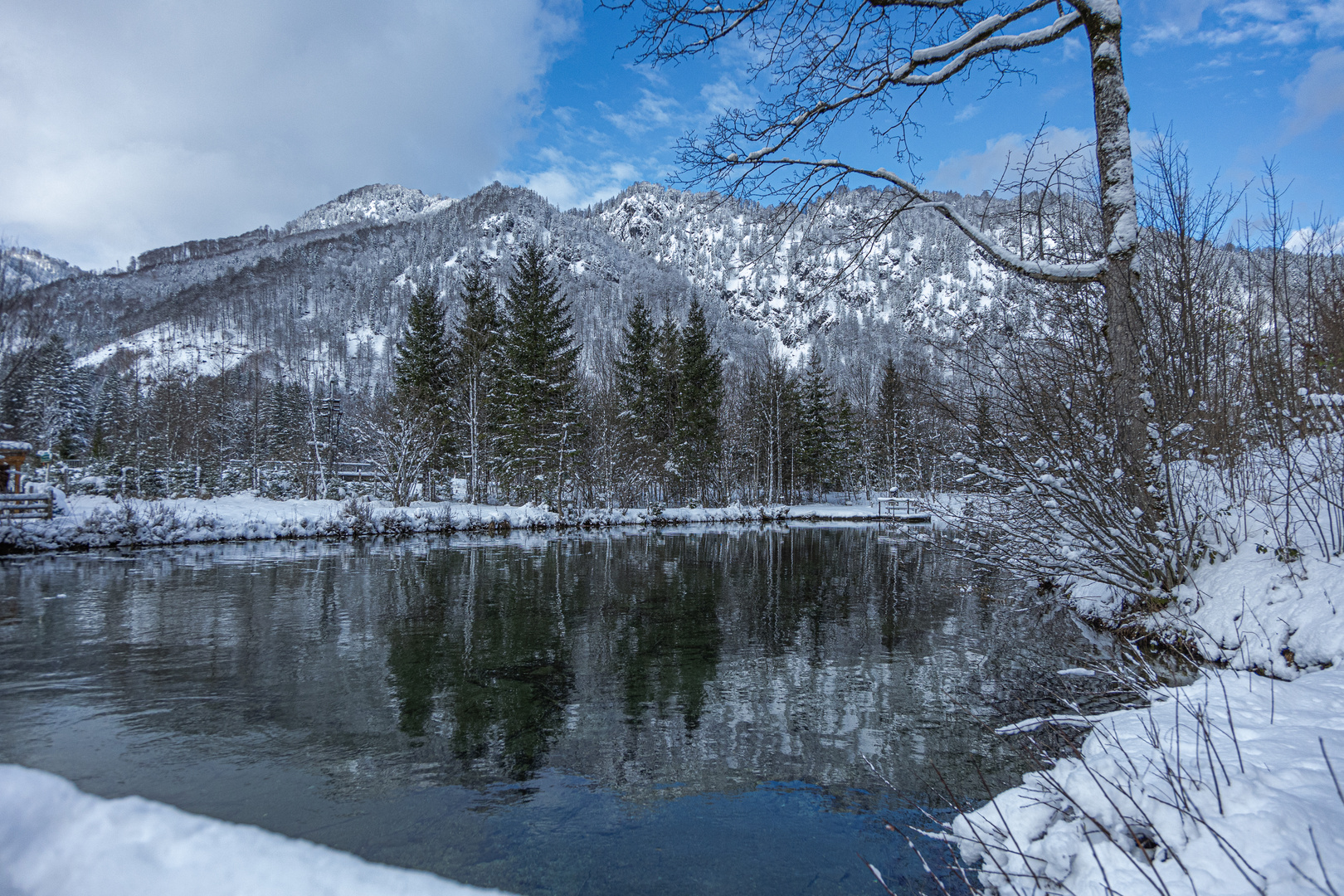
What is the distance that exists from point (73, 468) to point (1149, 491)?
48.3m

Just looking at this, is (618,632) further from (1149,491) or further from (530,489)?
(530,489)

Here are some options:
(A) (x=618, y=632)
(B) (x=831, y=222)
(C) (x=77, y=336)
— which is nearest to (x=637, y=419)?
(A) (x=618, y=632)

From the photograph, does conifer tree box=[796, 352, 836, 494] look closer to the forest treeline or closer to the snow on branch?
the forest treeline

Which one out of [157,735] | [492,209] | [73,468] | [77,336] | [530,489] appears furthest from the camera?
[492,209]

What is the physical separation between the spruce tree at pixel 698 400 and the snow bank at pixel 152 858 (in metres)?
34.9

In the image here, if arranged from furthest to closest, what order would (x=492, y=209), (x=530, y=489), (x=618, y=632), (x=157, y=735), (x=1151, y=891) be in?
(x=492, y=209) → (x=530, y=489) → (x=618, y=632) → (x=157, y=735) → (x=1151, y=891)

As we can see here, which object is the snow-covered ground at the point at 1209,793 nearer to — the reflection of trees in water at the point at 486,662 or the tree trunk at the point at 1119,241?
the tree trunk at the point at 1119,241

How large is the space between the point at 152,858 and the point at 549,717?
3286 millimetres

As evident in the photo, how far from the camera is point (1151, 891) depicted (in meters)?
1.82

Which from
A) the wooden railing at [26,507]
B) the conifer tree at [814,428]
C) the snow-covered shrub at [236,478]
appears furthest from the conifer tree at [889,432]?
the snow-covered shrub at [236,478]

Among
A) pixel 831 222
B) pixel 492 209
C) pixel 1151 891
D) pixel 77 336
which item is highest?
pixel 492 209

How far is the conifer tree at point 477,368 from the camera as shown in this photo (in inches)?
1220

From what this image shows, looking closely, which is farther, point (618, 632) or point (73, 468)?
point (73, 468)

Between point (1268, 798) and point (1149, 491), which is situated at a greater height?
point (1149, 491)
